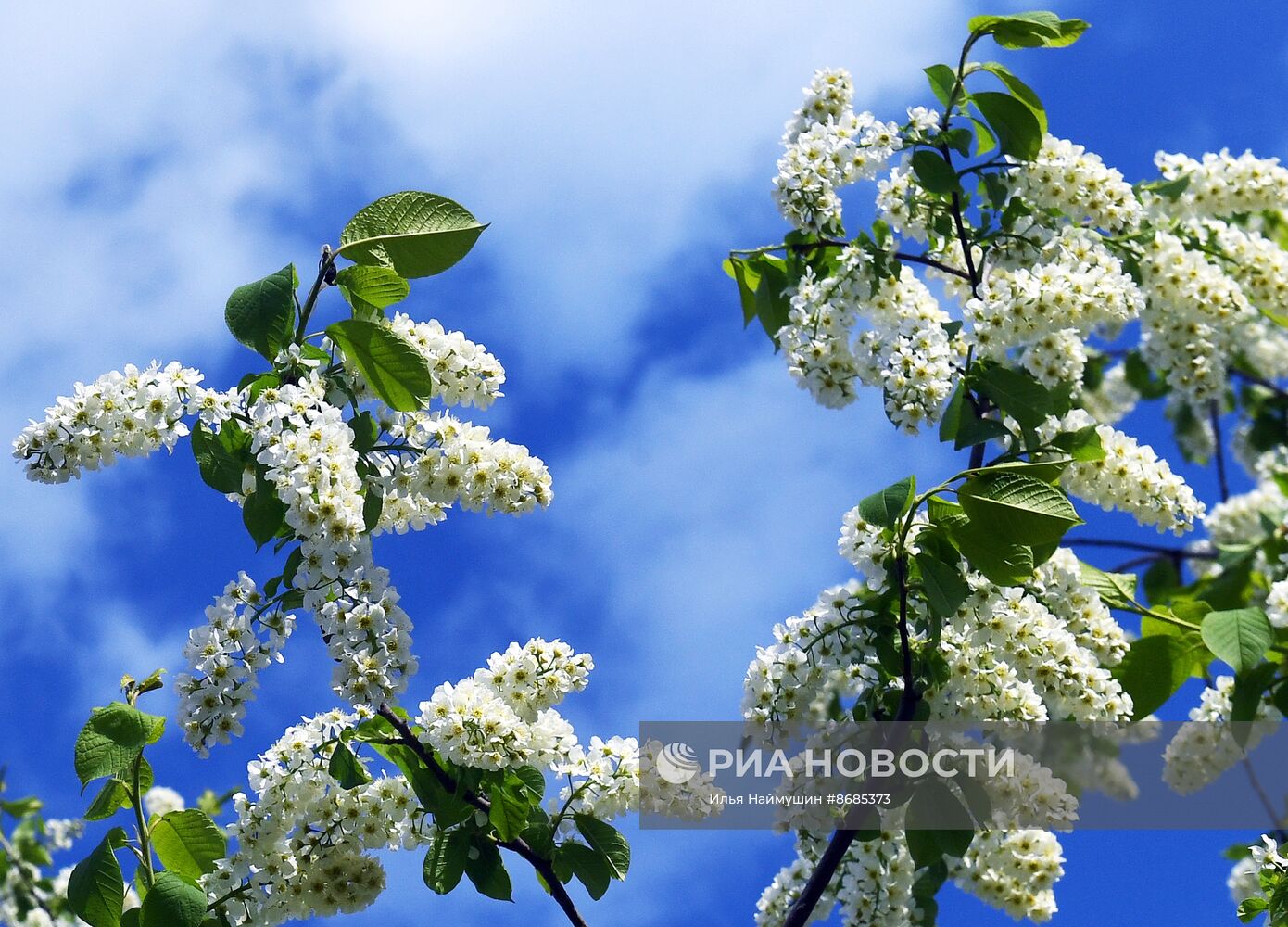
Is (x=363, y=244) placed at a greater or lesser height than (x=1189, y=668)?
greater

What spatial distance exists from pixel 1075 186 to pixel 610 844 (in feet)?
10.7

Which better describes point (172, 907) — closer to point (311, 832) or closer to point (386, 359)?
point (311, 832)

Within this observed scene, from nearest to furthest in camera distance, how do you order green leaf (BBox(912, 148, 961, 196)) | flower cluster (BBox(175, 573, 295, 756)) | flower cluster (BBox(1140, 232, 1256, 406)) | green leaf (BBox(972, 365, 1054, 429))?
flower cluster (BBox(175, 573, 295, 756))
green leaf (BBox(972, 365, 1054, 429))
green leaf (BBox(912, 148, 961, 196))
flower cluster (BBox(1140, 232, 1256, 406))

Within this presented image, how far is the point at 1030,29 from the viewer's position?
16.3ft

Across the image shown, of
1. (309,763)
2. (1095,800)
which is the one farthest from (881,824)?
(309,763)

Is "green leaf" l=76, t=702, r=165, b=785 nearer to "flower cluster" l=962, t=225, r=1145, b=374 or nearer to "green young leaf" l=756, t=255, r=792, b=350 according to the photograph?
"green young leaf" l=756, t=255, r=792, b=350

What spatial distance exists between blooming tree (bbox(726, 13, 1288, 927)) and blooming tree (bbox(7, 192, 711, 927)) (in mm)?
837

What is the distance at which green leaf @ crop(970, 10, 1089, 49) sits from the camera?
4949mm

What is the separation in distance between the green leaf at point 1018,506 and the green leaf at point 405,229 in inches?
64.4

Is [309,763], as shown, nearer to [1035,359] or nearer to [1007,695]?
[1007,695]

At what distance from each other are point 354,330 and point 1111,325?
10.1ft

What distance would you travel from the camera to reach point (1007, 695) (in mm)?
3994

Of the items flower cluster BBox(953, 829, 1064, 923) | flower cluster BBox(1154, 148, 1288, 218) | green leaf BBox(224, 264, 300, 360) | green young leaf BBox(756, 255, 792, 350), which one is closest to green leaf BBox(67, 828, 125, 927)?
green leaf BBox(224, 264, 300, 360)

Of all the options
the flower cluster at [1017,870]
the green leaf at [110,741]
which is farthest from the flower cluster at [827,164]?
the green leaf at [110,741]
